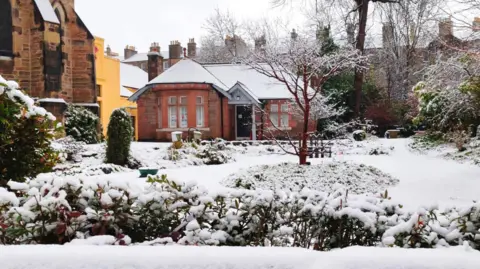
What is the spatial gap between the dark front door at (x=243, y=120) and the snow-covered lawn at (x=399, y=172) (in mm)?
5366

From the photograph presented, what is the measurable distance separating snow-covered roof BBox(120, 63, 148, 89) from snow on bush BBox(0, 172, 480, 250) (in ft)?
111

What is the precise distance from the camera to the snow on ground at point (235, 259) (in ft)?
7.47

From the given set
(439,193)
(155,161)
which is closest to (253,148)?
(155,161)

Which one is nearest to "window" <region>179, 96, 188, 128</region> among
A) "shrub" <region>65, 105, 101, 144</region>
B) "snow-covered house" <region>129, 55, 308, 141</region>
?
"snow-covered house" <region>129, 55, 308, 141</region>

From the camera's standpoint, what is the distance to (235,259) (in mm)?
2340

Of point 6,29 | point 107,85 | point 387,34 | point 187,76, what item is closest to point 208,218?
point 6,29

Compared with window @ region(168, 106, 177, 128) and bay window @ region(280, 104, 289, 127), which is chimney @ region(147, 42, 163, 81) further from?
bay window @ region(280, 104, 289, 127)

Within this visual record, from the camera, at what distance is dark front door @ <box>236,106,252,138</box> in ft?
85.4

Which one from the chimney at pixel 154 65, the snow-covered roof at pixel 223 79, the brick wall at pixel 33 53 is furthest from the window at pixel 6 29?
the chimney at pixel 154 65

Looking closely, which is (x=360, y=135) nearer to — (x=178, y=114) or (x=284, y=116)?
(x=284, y=116)

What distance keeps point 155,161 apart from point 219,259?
13.1 metres

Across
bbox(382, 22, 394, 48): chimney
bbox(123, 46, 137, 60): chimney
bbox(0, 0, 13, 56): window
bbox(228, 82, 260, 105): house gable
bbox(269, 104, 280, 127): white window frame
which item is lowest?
bbox(269, 104, 280, 127): white window frame

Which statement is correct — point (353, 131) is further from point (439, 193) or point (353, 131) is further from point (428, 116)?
point (439, 193)

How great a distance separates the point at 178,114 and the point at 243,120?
13.4 ft
